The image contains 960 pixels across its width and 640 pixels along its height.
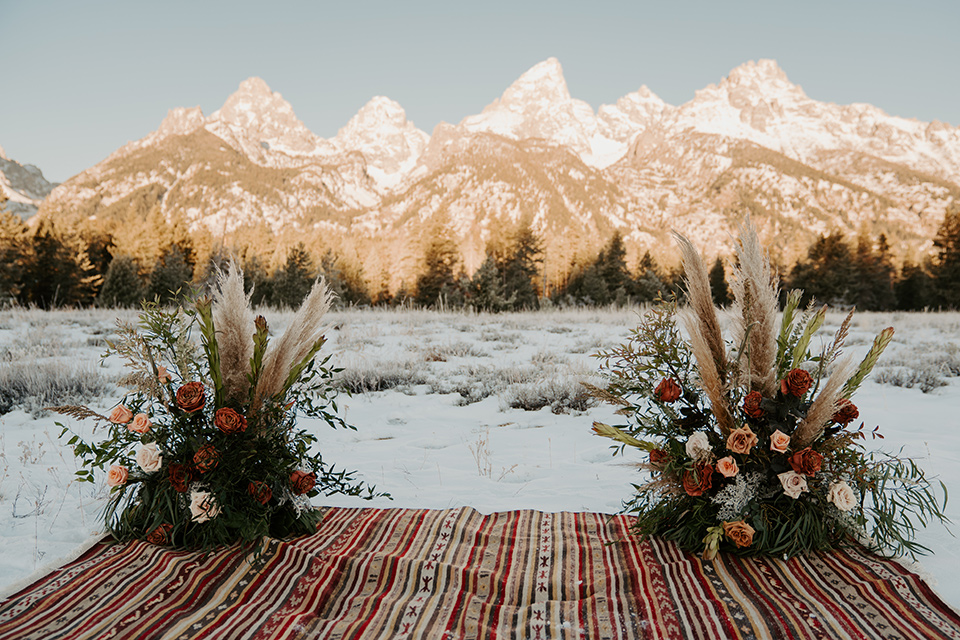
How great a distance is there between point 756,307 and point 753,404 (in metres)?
0.43

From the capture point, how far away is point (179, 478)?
2.25 m

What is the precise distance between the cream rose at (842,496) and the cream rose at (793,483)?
0.40 feet

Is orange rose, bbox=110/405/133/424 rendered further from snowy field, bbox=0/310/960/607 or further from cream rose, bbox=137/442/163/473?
snowy field, bbox=0/310/960/607

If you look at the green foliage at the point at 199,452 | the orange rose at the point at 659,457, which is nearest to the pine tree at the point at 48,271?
the green foliage at the point at 199,452

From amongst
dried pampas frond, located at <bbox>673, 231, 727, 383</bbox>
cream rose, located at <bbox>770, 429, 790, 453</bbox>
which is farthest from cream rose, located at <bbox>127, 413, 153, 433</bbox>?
cream rose, located at <bbox>770, 429, 790, 453</bbox>

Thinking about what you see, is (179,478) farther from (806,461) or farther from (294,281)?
(294,281)

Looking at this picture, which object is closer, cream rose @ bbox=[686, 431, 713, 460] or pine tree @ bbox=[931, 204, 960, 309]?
cream rose @ bbox=[686, 431, 713, 460]

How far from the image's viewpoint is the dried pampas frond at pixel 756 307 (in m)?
2.10

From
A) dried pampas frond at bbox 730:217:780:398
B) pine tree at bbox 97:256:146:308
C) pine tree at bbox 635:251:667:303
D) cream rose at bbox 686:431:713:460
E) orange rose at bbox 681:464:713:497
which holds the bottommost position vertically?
pine tree at bbox 97:256:146:308

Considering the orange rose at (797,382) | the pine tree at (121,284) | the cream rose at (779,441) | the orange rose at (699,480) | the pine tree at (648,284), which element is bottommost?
the pine tree at (121,284)

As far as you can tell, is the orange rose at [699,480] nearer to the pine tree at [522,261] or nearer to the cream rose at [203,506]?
the cream rose at [203,506]

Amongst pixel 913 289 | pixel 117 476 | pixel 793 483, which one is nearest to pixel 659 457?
pixel 793 483

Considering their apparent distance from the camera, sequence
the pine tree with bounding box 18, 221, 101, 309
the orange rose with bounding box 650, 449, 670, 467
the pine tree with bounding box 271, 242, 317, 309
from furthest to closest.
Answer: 1. the pine tree with bounding box 271, 242, 317, 309
2. the pine tree with bounding box 18, 221, 101, 309
3. the orange rose with bounding box 650, 449, 670, 467

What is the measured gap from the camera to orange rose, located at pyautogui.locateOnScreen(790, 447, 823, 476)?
81.4 inches
